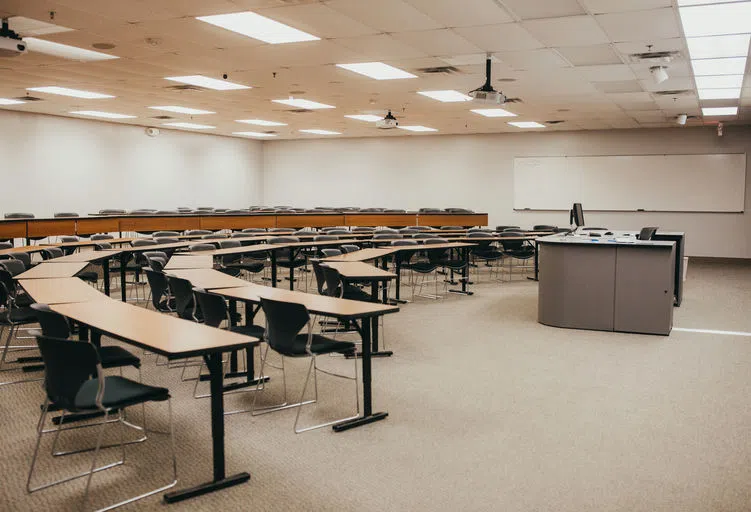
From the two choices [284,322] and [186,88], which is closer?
[284,322]

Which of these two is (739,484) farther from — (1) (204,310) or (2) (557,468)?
(1) (204,310)

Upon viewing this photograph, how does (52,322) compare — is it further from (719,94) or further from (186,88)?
(719,94)

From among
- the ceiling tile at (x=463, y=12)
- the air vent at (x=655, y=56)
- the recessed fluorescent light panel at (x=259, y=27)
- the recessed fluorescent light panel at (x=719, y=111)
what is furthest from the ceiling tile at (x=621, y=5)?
the recessed fluorescent light panel at (x=719, y=111)

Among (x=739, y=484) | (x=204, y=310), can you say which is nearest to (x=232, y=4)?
(x=204, y=310)

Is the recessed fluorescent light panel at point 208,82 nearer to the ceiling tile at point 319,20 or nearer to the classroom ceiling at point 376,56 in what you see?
the classroom ceiling at point 376,56

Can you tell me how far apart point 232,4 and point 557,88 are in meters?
6.32

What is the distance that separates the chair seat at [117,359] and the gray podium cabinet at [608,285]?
16.9ft

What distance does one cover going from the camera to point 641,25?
6.46 metres

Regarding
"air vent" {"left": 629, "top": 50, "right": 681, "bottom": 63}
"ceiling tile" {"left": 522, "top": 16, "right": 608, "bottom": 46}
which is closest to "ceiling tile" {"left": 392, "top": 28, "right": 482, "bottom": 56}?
"ceiling tile" {"left": 522, "top": 16, "right": 608, "bottom": 46}

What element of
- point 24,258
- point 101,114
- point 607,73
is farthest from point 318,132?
point 24,258

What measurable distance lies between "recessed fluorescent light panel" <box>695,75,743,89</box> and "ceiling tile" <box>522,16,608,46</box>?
3.13 metres

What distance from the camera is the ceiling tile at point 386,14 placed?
576 centimetres

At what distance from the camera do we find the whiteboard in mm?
15828

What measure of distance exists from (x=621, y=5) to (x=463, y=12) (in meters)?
1.43
